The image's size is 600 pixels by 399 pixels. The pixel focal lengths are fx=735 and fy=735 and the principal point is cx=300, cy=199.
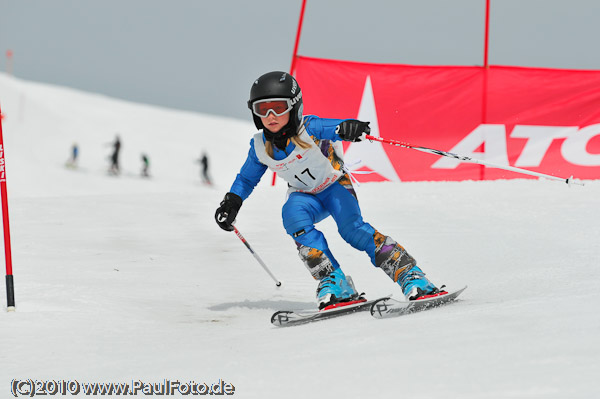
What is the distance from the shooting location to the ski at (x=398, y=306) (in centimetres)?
354

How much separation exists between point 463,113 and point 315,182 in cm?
570

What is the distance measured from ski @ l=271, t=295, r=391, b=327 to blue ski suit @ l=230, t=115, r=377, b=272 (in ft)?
0.96

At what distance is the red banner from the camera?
363 inches

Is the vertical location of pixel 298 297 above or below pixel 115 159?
below

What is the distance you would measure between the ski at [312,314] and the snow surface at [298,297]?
4.2 inches

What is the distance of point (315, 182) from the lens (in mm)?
4230

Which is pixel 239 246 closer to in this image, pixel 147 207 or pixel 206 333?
pixel 147 207

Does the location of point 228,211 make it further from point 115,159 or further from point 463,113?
point 115,159

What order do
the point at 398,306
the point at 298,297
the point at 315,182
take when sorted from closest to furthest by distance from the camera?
the point at 398,306 < the point at 315,182 < the point at 298,297

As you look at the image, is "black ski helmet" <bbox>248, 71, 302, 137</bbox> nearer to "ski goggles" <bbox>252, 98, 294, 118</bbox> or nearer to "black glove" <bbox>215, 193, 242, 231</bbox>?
"ski goggles" <bbox>252, 98, 294, 118</bbox>

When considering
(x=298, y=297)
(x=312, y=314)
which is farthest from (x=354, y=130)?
(x=298, y=297)

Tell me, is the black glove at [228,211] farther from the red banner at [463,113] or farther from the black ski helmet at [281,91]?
the red banner at [463,113]

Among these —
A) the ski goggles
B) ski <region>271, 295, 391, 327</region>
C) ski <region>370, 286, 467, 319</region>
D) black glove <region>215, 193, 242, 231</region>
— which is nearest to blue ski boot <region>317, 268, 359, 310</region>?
ski <region>271, 295, 391, 327</region>

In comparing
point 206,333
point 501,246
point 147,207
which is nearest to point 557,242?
point 501,246
